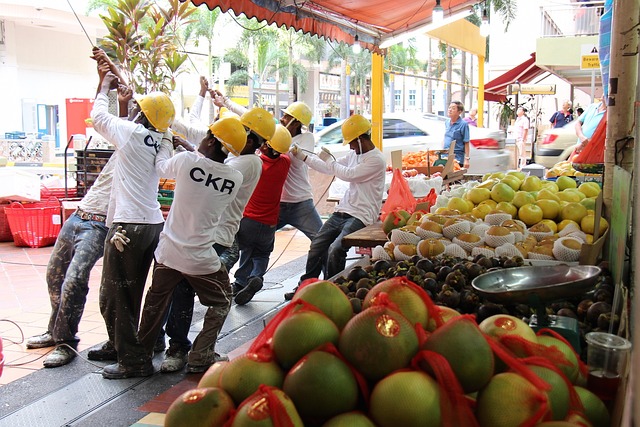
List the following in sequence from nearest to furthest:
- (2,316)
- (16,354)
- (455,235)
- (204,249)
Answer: (455,235), (204,249), (16,354), (2,316)

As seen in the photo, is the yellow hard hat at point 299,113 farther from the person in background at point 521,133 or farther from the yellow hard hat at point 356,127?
the person in background at point 521,133

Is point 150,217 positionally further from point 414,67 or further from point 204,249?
point 414,67

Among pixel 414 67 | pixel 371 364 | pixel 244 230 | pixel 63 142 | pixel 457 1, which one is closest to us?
pixel 371 364

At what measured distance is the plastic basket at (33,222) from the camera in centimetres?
979

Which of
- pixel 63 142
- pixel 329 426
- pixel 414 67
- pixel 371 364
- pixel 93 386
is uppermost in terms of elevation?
pixel 414 67

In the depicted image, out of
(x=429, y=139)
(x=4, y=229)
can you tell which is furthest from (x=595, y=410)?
(x=429, y=139)

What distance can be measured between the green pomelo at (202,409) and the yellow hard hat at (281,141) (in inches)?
188

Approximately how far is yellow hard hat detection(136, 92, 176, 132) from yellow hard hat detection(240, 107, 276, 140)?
2.17 feet

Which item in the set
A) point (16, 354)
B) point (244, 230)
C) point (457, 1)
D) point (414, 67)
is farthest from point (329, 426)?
point (414, 67)

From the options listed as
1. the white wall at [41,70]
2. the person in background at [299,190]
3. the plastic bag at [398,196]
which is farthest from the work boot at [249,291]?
the white wall at [41,70]

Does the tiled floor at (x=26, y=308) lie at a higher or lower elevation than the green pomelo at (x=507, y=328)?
lower

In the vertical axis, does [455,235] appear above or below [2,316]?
above

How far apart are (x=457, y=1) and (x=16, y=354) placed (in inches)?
282

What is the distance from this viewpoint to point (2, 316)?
646 cm
